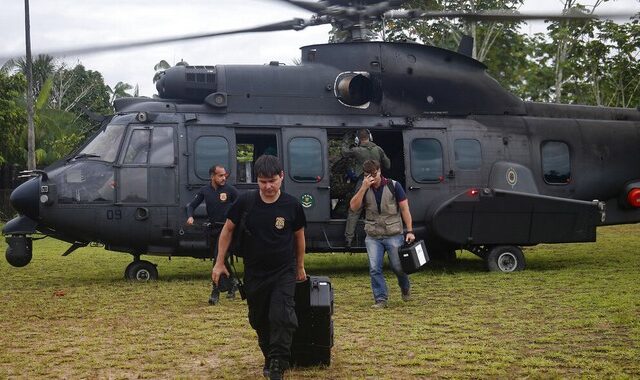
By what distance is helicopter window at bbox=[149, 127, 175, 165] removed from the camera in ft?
48.5

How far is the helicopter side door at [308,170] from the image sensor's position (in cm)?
1520

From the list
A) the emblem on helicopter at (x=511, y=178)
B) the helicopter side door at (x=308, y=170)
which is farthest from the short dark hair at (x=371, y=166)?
the emblem on helicopter at (x=511, y=178)

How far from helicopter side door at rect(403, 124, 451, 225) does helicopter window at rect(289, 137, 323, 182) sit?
1438 mm

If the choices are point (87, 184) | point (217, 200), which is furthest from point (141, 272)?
point (217, 200)

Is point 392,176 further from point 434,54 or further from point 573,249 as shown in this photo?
point 573,249

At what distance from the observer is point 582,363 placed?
8148 mm

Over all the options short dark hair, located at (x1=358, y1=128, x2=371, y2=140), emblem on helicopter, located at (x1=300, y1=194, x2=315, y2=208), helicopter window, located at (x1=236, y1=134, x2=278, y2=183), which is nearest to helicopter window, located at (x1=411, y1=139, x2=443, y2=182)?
short dark hair, located at (x1=358, y1=128, x2=371, y2=140)

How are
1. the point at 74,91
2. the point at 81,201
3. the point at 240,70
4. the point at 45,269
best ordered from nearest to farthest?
the point at 81,201 → the point at 240,70 → the point at 45,269 → the point at 74,91

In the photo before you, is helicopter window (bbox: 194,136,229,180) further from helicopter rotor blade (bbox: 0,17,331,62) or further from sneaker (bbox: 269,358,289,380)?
sneaker (bbox: 269,358,289,380)

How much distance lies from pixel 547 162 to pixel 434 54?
8.66ft

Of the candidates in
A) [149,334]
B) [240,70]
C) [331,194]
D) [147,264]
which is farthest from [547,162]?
[149,334]

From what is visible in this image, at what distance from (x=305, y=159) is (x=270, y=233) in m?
7.64

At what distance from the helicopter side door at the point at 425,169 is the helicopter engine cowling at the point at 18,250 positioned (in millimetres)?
5762

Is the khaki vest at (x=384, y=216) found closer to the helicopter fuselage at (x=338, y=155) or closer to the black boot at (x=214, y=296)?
the black boot at (x=214, y=296)
